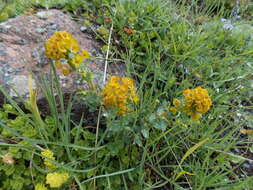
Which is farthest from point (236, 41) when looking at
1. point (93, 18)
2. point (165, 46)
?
point (93, 18)

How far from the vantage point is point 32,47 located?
1519mm

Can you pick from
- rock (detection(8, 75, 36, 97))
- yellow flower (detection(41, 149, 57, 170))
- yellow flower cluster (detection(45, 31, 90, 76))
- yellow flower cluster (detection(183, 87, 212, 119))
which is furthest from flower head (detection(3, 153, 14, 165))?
yellow flower cluster (detection(183, 87, 212, 119))

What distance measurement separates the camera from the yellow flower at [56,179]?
0.99 m

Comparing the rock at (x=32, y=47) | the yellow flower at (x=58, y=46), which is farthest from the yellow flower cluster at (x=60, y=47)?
the rock at (x=32, y=47)

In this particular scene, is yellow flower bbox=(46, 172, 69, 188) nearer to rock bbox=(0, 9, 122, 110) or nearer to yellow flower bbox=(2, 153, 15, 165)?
yellow flower bbox=(2, 153, 15, 165)

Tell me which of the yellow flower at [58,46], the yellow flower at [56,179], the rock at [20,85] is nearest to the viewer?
the yellow flower at [58,46]

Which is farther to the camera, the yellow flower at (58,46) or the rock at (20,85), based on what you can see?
the rock at (20,85)

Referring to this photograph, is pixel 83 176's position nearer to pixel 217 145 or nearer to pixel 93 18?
pixel 217 145

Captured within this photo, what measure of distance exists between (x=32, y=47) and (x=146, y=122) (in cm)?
97

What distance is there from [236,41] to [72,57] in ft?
5.52

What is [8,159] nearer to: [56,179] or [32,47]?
[56,179]

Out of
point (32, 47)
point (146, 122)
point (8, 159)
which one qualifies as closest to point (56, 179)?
point (8, 159)

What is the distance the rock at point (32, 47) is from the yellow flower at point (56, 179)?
1.72ft

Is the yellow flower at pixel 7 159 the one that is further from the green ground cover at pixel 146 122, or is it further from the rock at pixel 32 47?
the rock at pixel 32 47
